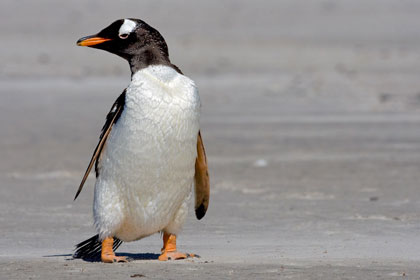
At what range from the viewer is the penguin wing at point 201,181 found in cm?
601

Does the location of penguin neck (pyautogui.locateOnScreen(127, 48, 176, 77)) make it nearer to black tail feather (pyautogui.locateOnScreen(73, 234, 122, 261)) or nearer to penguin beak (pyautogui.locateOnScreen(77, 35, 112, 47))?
penguin beak (pyautogui.locateOnScreen(77, 35, 112, 47))

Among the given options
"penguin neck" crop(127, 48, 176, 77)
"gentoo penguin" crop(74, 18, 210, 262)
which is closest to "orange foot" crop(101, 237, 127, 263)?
"gentoo penguin" crop(74, 18, 210, 262)

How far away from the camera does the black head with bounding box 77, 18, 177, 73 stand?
5707mm

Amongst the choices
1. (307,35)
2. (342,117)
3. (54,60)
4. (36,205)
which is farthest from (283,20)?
(36,205)

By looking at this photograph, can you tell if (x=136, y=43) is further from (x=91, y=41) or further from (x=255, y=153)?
(x=255, y=153)

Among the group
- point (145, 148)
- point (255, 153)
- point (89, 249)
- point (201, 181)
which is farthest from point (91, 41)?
point (255, 153)

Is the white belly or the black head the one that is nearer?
the white belly

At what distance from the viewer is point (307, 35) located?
33906 millimetres

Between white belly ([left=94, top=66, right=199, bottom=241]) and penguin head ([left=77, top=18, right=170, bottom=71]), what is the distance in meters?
0.13

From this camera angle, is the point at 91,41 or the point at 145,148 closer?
the point at 145,148

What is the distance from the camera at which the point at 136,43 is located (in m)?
5.75

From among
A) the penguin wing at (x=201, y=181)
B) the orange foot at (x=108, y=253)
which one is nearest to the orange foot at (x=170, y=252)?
the orange foot at (x=108, y=253)

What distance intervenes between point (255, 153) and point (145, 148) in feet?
20.8

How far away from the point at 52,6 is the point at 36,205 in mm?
33675
